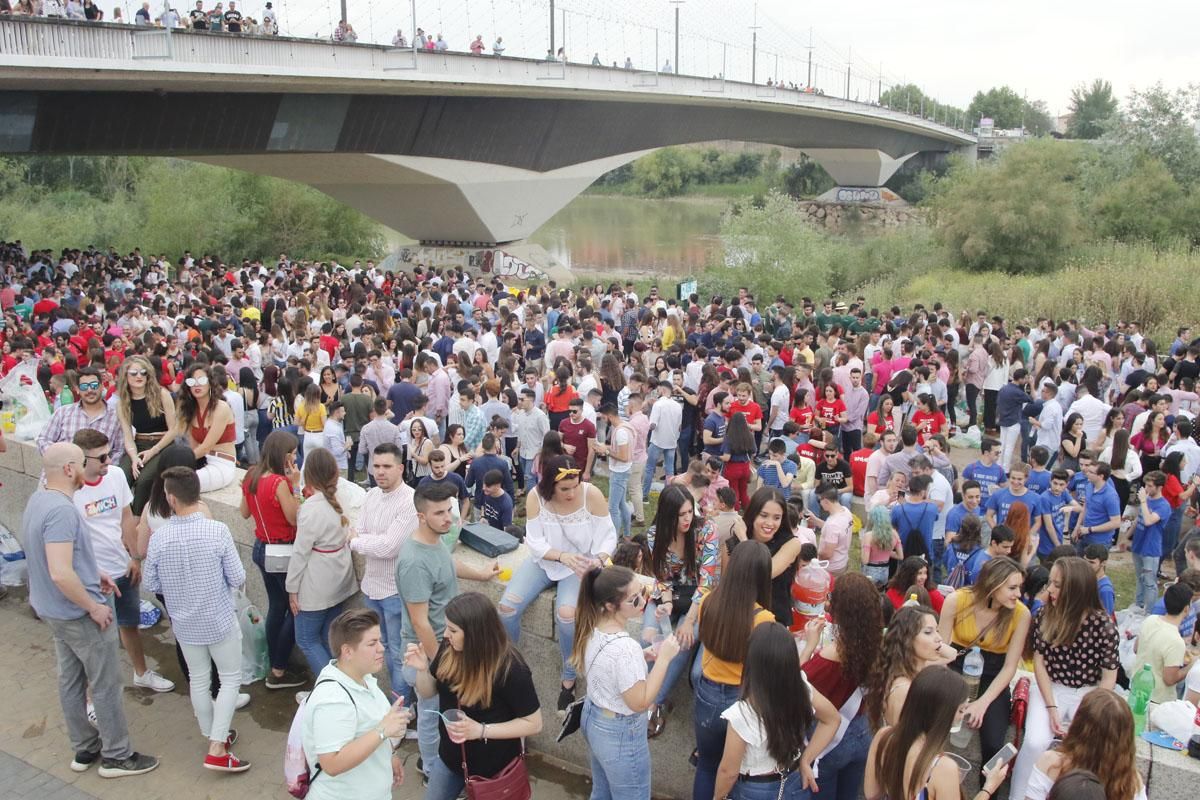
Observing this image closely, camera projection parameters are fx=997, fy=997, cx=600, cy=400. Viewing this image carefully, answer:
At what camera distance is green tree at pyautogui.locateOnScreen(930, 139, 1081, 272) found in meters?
29.7

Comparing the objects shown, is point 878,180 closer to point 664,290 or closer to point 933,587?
point 664,290

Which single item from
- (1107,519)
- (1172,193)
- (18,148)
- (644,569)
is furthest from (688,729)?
(1172,193)

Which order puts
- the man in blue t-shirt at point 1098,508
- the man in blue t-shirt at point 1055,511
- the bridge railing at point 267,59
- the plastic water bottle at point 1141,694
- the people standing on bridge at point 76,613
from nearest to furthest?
1. the plastic water bottle at point 1141,694
2. the people standing on bridge at point 76,613
3. the man in blue t-shirt at point 1055,511
4. the man in blue t-shirt at point 1098,508
5. the bridge railing at point 267,59

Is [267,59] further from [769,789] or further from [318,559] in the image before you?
[769,789]

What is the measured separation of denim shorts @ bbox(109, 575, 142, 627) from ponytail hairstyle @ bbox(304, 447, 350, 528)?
1544 mm

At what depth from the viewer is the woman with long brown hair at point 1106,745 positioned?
3.66m

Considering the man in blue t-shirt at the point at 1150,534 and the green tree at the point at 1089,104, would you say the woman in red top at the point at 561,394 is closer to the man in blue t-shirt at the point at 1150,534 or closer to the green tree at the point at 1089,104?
the man in blue t-shirt at the point at 1150,534

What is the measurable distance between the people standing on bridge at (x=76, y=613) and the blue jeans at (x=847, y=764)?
143 inches

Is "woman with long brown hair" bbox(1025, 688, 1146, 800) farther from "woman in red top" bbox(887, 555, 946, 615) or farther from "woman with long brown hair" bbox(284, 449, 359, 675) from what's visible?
"woman with long brown hair" bbox(284, 449, 359, 675)

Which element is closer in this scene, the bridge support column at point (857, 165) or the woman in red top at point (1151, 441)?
the woman in red top at point (1151, 441)

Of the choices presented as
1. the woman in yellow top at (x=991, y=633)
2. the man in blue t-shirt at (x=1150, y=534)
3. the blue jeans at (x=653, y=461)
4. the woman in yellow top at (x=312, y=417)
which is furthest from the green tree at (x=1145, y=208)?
the woman in yellow top at (x=991, y=633)

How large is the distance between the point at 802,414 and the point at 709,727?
6.14m

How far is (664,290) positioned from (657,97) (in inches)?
487

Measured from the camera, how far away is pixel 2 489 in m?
8.02
